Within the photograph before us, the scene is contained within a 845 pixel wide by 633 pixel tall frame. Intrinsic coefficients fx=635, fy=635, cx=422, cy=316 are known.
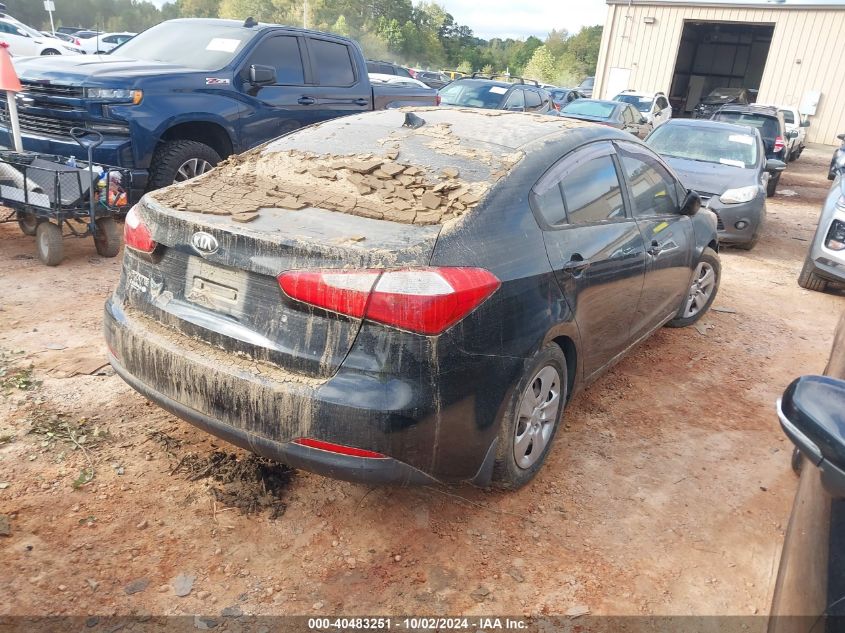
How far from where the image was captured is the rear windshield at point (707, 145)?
8883 mm

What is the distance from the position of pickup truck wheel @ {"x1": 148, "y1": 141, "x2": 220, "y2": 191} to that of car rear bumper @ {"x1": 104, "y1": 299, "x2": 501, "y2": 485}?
429 cm

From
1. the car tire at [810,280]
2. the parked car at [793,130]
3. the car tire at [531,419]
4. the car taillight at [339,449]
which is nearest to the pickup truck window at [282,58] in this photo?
the car tire at [531,419]

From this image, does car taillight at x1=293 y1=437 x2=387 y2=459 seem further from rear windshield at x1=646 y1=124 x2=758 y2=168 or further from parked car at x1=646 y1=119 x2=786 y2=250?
rear windshield at x1=646 y1=124 x2=758 y2=168

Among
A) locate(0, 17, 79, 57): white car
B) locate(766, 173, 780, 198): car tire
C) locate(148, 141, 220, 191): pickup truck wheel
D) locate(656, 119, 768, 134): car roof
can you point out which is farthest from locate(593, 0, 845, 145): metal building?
locate(148, 141, 220, 191): pickup truck wheel

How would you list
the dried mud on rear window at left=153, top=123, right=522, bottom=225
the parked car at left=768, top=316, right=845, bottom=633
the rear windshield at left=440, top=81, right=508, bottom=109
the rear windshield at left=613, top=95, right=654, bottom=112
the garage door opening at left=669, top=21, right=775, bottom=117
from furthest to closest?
the garage door opening at left=669, top=21, right=775, bottom=117 → the rear windshield at left=613, top=95, right=654, bottom=112 → the rear windshield at left=440, top=81, right=508, bottom=109 → the dried mud on rear window at left=153, top=123, right=522, bottom=225 → the parked car at left=768, top=316, right=845, bottom=633

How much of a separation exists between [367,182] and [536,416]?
4.44ft

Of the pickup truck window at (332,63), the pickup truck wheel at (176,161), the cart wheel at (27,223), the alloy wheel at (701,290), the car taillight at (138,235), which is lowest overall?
the cart wheel at (27,223)

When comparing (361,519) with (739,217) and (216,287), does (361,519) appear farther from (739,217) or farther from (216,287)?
(739,217)

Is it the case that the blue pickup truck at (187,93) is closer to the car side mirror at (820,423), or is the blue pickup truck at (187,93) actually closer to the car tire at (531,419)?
the car tire at (531,419)

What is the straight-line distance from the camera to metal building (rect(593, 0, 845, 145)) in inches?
1030

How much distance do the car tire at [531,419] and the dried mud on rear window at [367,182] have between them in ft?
Answer: 2.61

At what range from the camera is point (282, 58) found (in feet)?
25.3

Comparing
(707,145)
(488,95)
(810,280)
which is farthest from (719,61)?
(810,280)

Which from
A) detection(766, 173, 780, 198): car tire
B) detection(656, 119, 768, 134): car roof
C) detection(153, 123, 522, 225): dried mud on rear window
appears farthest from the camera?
detection(766, 173, 780, 198): car tire
